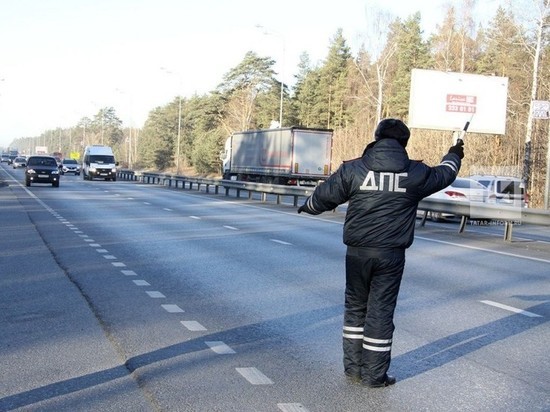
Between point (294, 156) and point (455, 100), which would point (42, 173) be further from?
point (455, 100)

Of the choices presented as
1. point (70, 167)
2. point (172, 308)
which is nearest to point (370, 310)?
point (172, 308)

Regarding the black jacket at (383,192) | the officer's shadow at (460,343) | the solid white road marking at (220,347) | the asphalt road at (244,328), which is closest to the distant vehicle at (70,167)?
the asphalt road at (244,328)

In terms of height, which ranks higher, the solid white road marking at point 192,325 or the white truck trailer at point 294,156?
the white truck trailer at point 294,156

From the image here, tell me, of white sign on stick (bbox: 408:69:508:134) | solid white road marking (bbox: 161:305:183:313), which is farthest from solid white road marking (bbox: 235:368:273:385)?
white sign on stick (bbox: 408:69:508:134)

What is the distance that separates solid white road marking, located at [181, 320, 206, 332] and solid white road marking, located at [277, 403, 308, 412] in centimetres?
280

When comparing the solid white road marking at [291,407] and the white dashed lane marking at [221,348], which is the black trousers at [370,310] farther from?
the solid white road marking at [291,407]

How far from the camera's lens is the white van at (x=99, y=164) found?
69438 mm

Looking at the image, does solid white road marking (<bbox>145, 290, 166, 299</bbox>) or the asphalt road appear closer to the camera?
the asphalt road

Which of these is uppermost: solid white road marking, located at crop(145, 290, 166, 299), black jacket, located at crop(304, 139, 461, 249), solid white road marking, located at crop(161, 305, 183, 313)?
black jacket, located at crop(304, 139, 461, 249)

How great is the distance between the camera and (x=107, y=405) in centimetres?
606

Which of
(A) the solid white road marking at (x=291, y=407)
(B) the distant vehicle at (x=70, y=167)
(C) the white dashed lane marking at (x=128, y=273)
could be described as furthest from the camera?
(B) the distant vehicle at (x=70, y=167)

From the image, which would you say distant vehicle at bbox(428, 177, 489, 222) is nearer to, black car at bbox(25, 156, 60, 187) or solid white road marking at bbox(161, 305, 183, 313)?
solid white road marking at bbox(161, 305, 183, 313)

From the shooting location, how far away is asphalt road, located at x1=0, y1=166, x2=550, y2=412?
6.42 m

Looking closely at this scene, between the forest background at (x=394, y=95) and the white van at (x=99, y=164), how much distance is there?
5933 mm
